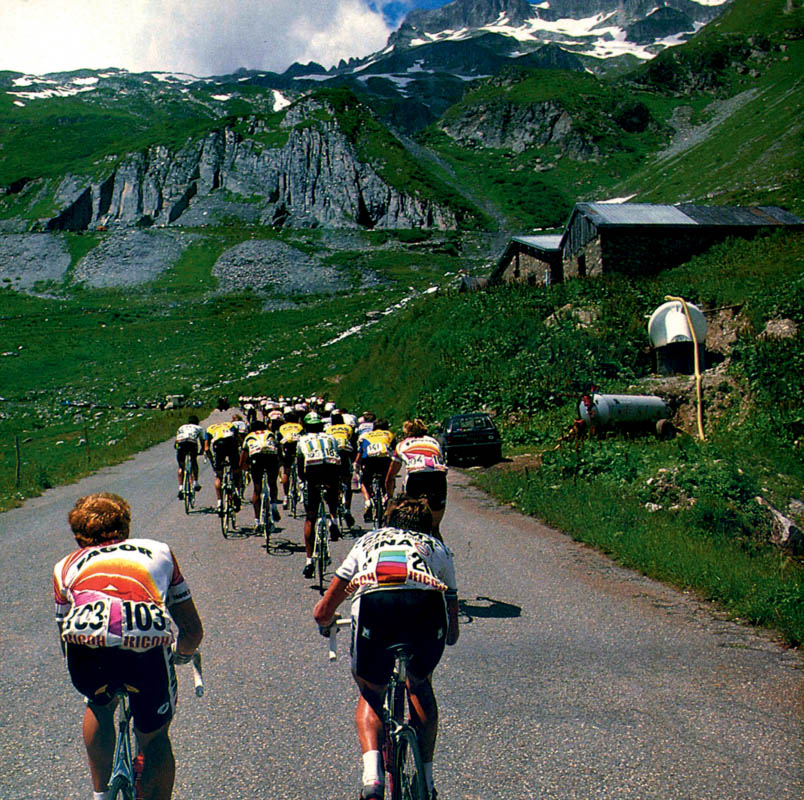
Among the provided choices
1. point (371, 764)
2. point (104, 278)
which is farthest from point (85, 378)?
point (371, 764)

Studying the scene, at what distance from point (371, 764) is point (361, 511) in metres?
11.7

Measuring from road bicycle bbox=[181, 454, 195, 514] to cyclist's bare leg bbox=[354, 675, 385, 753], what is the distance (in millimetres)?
11727

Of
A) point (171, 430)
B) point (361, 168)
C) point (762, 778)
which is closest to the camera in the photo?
point (762, 778)

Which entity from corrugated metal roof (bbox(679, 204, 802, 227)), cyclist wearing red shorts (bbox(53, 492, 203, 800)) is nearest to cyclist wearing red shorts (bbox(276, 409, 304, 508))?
cyclist wearing red shorts (bbox(53, 492, 203, 800))

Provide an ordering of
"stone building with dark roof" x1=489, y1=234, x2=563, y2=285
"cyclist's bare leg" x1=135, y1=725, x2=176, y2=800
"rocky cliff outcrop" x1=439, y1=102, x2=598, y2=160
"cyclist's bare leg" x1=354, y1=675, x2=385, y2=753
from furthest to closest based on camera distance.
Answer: "rocky cliff outcrop" x1=439, y1=102, x2=598, y2=160
"stone building with dark roof" x1=489, y1=234, x2=563, y2=285
"cyclist's bare leg" x1=354, y1=675, x2=385, y2=753
"cyclist's bare leg" x1=135, y1=725, x2=176, y2=800

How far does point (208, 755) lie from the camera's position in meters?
4.87

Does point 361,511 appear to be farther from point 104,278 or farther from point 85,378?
point 104,278

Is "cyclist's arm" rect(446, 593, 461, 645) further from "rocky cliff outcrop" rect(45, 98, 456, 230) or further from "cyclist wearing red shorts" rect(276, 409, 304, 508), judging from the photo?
"rocky cliff outcrop" rect(45, 98, 456, 230)

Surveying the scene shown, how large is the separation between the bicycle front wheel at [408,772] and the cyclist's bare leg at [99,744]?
1.34m

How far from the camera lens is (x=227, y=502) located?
1267cm

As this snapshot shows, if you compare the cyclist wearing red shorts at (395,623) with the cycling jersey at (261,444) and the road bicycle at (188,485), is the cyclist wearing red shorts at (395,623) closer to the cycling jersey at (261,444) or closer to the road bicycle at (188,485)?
the cycling jersey at (261,444)

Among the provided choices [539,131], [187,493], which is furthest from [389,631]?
[539,131]

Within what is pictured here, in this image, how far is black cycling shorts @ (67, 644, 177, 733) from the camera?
11.0 ft

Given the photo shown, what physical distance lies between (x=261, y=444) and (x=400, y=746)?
8.79 meters
